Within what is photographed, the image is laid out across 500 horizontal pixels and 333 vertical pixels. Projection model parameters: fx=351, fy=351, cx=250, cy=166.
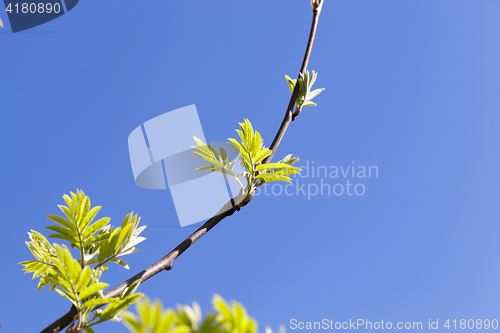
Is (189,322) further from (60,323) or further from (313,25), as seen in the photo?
(313,25)

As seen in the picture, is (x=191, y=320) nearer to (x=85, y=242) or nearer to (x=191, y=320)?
(x=191, y=320)

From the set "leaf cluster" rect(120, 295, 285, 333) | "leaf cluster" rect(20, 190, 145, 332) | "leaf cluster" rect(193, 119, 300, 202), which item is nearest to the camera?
"leaf cluster" rect(120, 295, 285, 333)

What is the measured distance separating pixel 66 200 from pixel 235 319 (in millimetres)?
543

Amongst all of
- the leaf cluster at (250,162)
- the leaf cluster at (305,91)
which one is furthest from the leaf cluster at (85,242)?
the leaf cluster at (305,91)

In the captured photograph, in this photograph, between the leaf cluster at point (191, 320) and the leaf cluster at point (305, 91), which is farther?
the leaf cluster at point (305, 91)

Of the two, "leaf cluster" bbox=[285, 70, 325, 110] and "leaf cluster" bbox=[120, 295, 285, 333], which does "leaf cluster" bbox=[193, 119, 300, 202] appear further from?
"leaf cluster" bbox=[120, 295, 285, 333]

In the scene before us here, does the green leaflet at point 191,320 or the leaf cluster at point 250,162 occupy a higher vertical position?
the leaf cluster at point 250,162

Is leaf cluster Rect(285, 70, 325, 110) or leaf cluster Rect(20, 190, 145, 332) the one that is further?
leaf cluster Rect(285, 70, 325, 110)

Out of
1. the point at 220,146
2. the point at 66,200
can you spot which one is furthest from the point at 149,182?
the point at 66,200

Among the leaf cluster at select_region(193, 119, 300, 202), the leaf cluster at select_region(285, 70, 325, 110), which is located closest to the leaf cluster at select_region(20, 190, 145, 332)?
the leaf cluster at select_region(193, 119, 300, 202)

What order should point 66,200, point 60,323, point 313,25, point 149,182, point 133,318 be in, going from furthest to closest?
point 149,182 < point 313,25 < point 66,200 < point 60,323 < point 133,318

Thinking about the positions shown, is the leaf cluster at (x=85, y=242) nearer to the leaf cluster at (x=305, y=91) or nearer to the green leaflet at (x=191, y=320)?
the green leaflet at (x=191, y=320)

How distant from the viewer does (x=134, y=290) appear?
25.6 inches

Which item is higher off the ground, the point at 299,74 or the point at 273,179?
the point at 299,74
